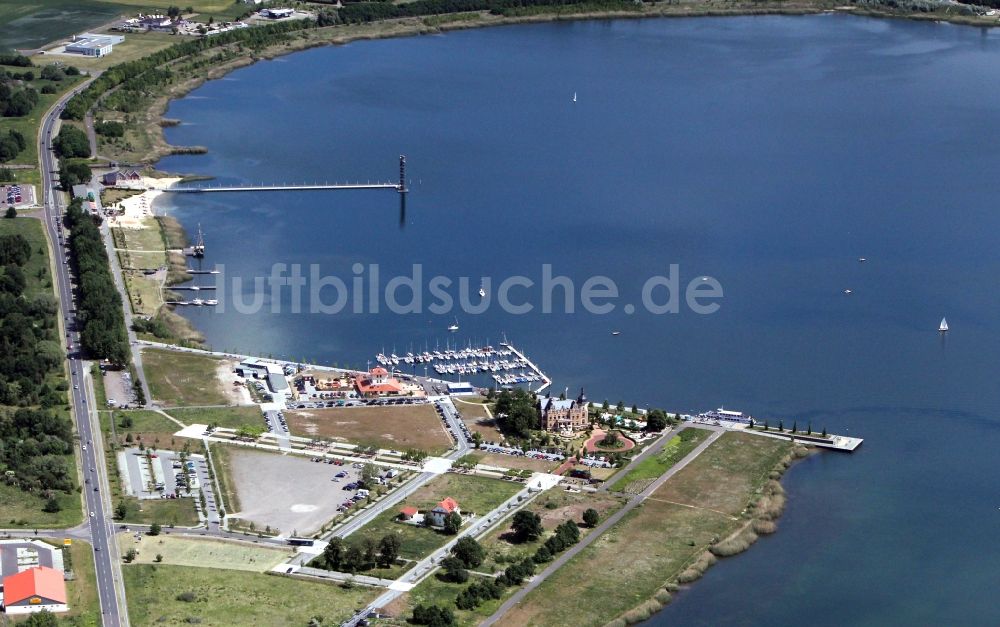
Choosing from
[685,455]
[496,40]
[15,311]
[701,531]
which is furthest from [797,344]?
[496,40]

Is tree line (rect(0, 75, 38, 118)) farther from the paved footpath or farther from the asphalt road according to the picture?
the paved footpath

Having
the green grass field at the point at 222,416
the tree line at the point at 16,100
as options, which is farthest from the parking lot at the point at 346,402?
the tree line at the point at 16,100

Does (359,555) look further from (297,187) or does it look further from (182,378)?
(297,187)

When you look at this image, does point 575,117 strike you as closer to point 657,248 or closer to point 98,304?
point 657,248

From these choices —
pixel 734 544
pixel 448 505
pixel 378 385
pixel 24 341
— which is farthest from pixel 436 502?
pixel 24 341

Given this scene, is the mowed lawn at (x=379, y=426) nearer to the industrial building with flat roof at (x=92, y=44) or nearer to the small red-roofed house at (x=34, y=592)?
the small red-roofed house at (x=34, y=592)
